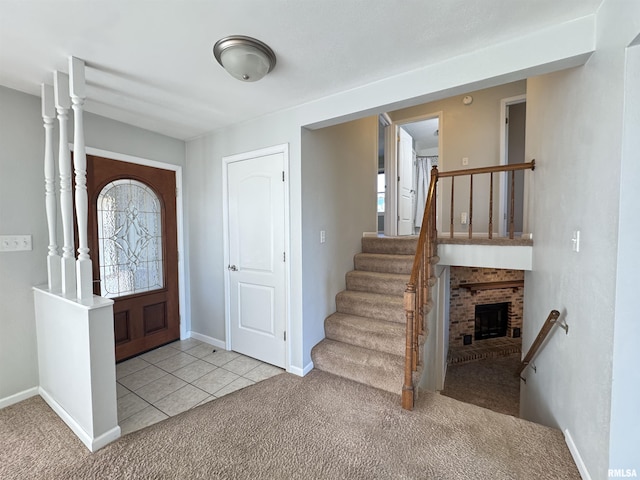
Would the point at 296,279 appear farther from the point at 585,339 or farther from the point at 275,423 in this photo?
the point at 585,339

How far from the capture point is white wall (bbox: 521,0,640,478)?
4.20 feet

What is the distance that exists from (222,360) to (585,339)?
9.38 feet

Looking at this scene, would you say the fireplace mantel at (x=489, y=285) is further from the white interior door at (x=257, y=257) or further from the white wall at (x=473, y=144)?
the white interior door at (x=257, y=257)

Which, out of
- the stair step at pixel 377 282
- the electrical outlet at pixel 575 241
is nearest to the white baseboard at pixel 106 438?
the stair step at pixel 377 282

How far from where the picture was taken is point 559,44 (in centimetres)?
150

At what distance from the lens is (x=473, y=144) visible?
4094 mm

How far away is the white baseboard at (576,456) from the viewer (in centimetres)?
145

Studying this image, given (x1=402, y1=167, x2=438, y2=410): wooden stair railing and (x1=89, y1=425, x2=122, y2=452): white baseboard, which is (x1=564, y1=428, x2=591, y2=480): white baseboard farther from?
(x1=89, y1=425, x2=122, y2=452): white baseboard

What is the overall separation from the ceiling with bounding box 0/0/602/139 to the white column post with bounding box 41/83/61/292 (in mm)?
144

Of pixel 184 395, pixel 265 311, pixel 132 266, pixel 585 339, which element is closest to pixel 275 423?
pixel 184 395

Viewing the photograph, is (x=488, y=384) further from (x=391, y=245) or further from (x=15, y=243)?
(x=15, y=243)

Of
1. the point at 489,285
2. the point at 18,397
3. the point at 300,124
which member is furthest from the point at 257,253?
the point at 489,285

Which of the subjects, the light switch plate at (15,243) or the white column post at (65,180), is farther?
the light switch plate at (15,243)

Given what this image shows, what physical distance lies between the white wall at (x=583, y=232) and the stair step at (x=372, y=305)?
1.14 m
